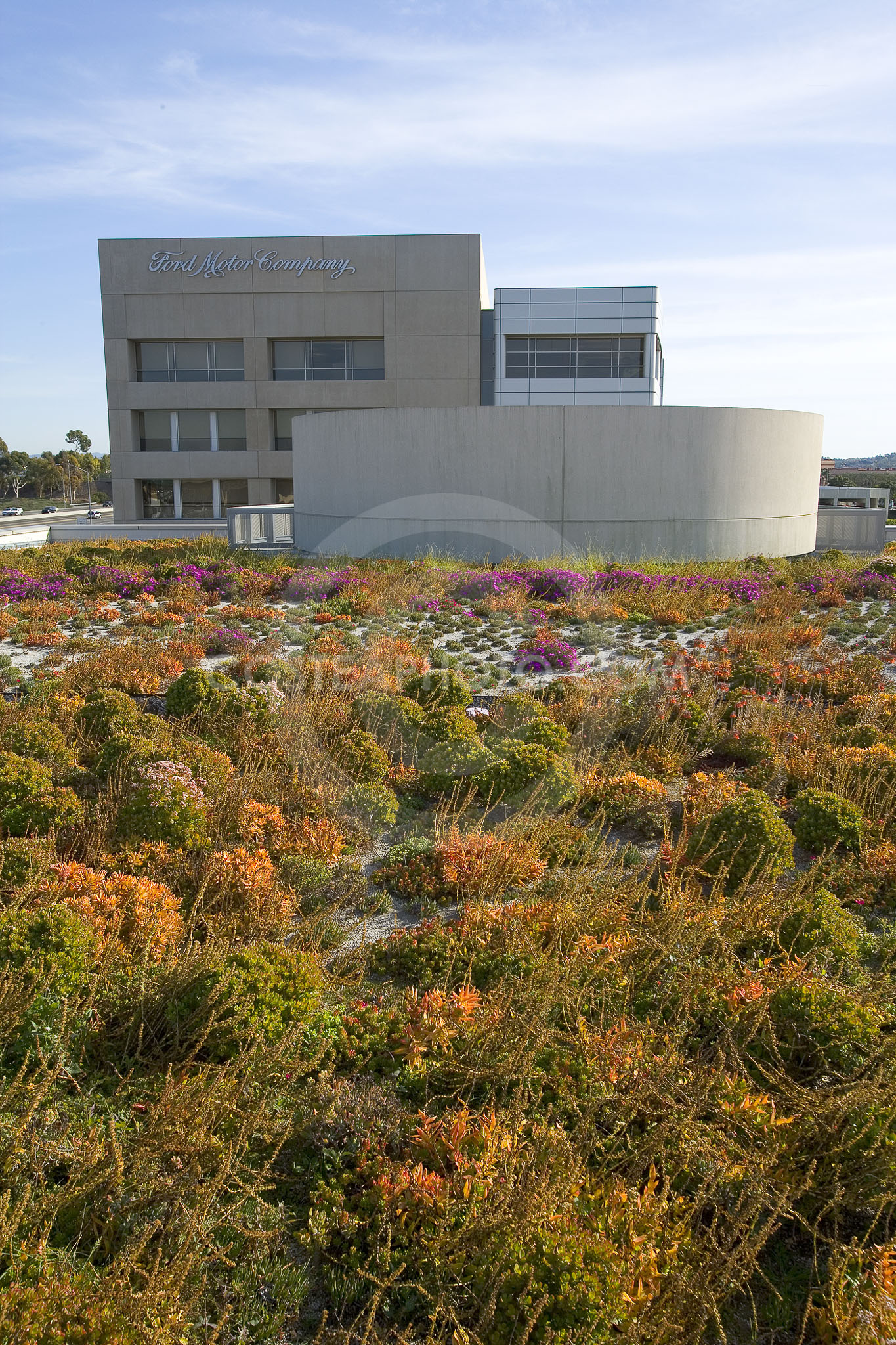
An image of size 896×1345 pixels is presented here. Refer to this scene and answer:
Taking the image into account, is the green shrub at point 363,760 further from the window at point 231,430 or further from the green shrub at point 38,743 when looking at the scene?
the window at point 231,430

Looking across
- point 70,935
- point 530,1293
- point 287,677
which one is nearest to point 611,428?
point 287,677

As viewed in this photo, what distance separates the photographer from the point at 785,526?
18734 mm

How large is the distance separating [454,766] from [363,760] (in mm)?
688

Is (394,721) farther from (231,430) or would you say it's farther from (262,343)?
(231,430)

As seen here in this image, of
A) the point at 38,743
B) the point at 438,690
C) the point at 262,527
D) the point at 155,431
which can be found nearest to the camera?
the point at 38,743

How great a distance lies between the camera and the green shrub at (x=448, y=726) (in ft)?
24.8

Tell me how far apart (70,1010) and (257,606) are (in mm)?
10221

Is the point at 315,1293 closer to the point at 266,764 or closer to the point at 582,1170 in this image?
the point at 582,1170

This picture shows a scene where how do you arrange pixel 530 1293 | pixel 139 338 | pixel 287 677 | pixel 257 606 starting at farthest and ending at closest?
pixel 139 338
pixel 257 606
pixel 287 677
pixel 530 1293

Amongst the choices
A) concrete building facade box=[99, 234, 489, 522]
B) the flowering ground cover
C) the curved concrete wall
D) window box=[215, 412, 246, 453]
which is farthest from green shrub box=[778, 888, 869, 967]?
window box=[215, 412, 246, 453]

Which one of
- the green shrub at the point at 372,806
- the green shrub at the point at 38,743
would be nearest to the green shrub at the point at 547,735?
the green shrub at the point at 372,806

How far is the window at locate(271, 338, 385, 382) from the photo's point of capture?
127 ft

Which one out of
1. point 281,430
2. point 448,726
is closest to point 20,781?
point 448,726

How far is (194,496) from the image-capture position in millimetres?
40344
